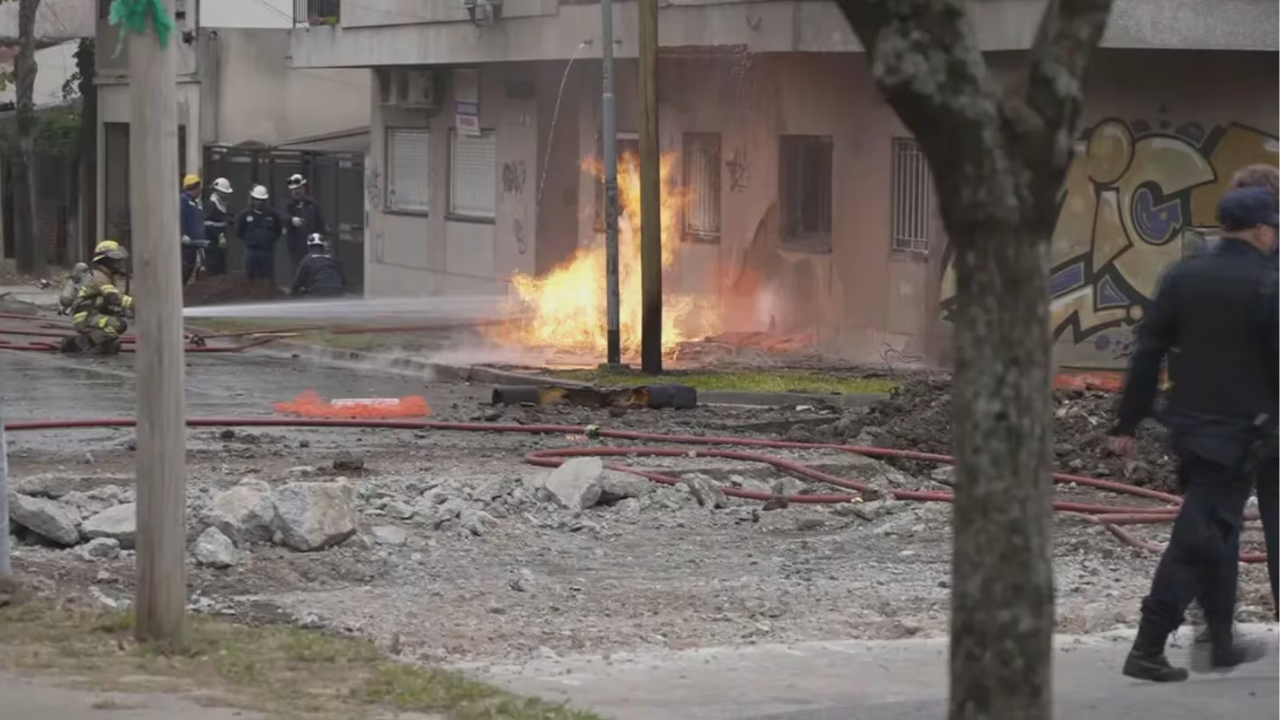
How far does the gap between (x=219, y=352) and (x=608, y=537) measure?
12.0 meters

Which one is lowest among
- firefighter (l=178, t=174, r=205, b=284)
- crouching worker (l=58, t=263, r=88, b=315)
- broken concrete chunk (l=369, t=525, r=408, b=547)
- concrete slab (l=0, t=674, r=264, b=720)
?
concrete slab (l=0, t=674, r=264, b=720)

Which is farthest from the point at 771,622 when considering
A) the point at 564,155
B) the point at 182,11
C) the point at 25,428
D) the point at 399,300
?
the point at 182,11

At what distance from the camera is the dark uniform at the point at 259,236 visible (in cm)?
2981

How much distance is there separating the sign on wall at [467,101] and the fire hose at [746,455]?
1332 cm

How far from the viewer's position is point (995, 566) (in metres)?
4.46

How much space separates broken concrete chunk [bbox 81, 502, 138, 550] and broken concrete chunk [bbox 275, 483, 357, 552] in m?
0.67

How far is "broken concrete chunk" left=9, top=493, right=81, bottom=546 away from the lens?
9.23 meters

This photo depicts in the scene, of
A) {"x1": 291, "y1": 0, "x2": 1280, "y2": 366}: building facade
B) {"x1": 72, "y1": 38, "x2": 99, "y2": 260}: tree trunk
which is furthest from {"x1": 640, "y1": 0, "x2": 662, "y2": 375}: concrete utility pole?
{"x1": 72, "y1": 38, "x2": 99, "y2": 260}: tree trunk

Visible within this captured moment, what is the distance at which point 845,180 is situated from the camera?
68.2 ft

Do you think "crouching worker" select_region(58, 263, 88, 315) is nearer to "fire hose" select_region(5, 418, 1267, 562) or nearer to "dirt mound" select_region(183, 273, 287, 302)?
"fire hose" select_region(5, 418, 1267, 562)

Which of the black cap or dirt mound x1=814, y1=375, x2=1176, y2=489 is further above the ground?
the black cap

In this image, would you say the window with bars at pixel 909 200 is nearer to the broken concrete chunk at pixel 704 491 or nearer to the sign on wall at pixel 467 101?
the sign on wall at pixel 467 101

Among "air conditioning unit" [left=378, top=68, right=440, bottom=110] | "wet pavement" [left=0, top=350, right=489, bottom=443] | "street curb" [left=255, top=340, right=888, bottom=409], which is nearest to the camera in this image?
"wet pavement" [left=0, top=350, right=489, bottom=443]

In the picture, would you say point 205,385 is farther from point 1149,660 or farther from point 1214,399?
point 1214,399
